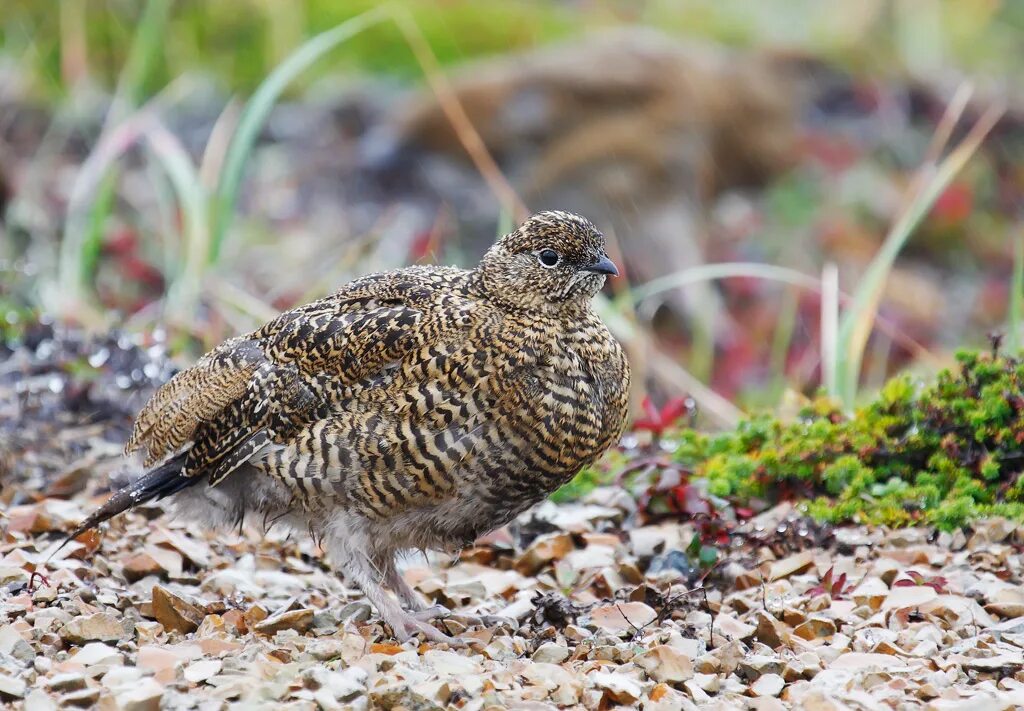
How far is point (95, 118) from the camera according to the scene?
37.0 ft

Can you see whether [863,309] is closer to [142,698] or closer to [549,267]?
[549,267]

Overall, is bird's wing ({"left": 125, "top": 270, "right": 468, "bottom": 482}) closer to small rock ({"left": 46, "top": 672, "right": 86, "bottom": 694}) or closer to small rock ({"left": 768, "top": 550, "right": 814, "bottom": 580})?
small rock ({"left": 46, "top": 672, "right": 86, "bottom": 694})

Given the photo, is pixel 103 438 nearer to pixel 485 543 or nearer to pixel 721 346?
pixel 485 543

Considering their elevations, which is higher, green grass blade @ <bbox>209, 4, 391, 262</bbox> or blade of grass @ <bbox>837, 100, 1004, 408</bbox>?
green grass blade @ <bbox>209, 4, 391, 262</bbox>

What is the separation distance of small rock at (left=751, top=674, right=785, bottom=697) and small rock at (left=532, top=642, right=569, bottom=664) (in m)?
0.53

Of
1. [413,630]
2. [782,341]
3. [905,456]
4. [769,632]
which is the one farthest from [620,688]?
[782,341]

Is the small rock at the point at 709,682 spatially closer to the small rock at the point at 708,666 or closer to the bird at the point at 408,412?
the small rock at the point at 708,666

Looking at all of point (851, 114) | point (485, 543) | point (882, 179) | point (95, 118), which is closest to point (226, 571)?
point (485, 543)

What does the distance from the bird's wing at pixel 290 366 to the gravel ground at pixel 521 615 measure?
444mm

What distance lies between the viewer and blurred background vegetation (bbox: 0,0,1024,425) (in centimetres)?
876

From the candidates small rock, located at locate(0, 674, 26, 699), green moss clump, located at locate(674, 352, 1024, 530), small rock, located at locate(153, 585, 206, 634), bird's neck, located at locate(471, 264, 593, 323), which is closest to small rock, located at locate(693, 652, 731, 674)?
bird's neck, located at locate(471, 264, 593, 323)

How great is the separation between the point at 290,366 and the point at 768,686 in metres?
1.71

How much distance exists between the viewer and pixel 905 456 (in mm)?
4820

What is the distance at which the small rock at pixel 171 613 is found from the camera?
12.8 ft
